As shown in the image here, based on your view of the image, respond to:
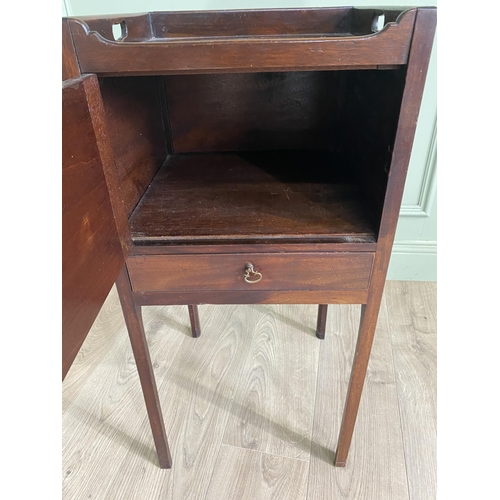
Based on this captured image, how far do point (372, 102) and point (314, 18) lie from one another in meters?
0.27

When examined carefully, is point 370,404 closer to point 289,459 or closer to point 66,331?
point 289,459

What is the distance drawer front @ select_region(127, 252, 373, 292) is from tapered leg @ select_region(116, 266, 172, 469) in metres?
0.02

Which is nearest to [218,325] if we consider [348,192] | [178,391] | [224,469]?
[178,391]

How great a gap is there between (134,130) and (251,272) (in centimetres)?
33

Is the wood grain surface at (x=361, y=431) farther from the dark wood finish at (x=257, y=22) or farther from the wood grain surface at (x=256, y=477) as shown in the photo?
the dark wood finish at (x=257, y=22)

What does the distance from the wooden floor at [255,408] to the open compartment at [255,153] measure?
0.57 metres

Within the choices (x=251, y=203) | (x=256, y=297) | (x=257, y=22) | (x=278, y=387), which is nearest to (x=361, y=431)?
(x=278, y=387)

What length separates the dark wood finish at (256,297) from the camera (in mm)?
710

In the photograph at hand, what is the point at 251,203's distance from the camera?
74 cm

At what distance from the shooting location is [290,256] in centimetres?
67

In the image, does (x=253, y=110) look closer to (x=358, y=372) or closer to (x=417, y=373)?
(x=358, y=372)

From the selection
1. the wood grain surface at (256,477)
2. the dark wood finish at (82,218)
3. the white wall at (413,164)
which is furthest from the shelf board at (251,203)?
the wood grain surface at (256,477)

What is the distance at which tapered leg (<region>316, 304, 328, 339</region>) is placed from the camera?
1217 mm

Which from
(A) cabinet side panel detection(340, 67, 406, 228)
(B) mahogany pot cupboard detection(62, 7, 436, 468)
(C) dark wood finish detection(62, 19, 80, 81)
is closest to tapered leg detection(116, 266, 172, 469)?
(B) mahogany pot cupboard detection(62, 7, 436, 468)
